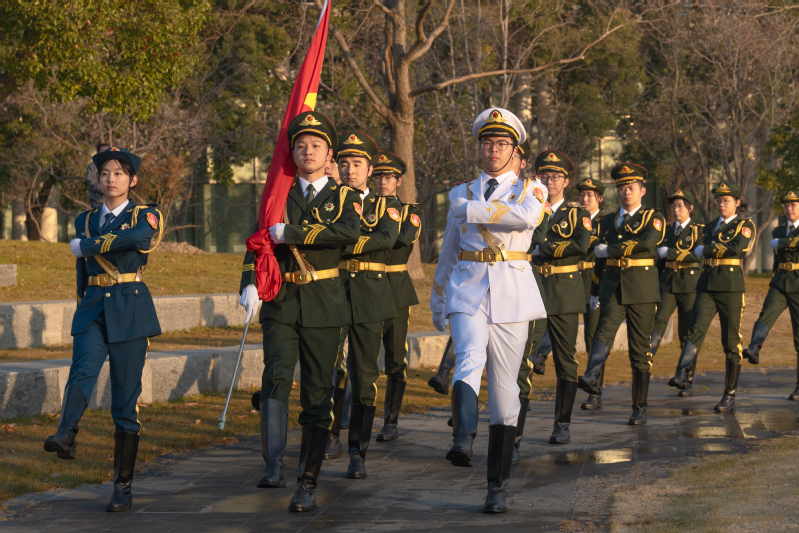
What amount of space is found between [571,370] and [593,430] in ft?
2.49

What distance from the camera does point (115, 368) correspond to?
6.14m

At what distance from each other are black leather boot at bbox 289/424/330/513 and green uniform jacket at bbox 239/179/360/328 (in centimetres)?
62

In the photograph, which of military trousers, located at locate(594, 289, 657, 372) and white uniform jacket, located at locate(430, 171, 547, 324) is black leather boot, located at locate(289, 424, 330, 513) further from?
military trousers, located at locate(594, 289, 657, 372)

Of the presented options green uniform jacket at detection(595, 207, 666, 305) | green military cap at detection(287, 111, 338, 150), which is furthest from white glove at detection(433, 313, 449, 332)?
green uniform jacket at detection(595, 207, 666, 305)


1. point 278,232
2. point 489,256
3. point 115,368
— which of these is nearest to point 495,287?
point 489,256

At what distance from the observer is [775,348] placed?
17172 millimetres

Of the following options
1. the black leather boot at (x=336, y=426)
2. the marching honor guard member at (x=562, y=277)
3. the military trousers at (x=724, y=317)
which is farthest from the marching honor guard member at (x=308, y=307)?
the military trousers at (x=724, y=317)

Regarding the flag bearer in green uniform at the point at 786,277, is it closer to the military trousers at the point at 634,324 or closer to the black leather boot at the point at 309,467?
the military trousers at the point at 634,324

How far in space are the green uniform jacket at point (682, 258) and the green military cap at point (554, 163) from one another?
4.07m

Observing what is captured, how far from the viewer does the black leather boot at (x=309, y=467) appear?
5.81 m

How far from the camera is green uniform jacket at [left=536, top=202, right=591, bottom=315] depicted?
862 cm

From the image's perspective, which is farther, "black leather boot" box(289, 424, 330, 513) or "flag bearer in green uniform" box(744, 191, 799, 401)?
"flag bearer in green uniform" box(744, 191, 799, 401)

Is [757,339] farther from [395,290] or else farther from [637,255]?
[395,290]

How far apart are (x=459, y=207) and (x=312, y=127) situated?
3.15 feet
